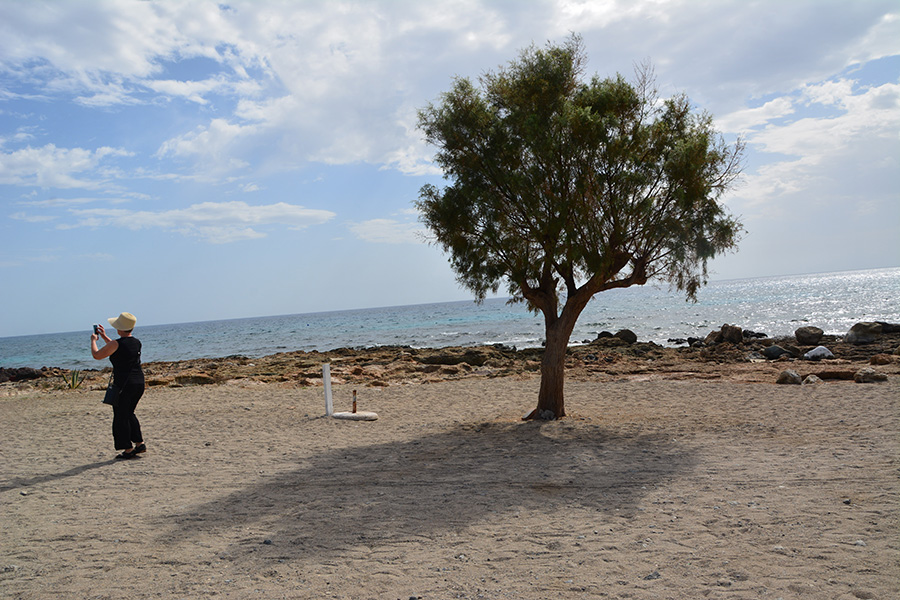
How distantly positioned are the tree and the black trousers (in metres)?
5.68

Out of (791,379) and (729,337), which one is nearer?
(791,379)

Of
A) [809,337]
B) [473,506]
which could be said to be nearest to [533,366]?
[809,337]

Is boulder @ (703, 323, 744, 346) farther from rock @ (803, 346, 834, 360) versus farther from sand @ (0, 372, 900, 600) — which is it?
sand @ (0, 372, 900, 600)

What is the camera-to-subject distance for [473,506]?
652cm

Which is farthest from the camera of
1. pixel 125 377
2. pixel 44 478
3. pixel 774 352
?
pixel 774 352

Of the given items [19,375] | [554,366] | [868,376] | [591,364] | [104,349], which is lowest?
[19,375]

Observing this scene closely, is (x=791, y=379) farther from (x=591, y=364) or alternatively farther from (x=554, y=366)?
(x=591, y=364)

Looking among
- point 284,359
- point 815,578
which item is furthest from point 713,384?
point 284,359

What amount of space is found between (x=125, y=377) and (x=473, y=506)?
567 cm

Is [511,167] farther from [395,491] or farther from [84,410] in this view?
[84,410]

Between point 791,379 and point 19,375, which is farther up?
point 791,379

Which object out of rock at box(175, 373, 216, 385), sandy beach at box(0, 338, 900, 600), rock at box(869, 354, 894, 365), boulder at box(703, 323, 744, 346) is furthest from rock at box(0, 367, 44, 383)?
rock at box(869, 354, 894, 365)

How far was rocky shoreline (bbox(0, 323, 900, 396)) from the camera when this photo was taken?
19.3 meters

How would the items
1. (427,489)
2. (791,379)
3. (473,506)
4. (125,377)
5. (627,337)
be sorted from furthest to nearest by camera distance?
(627,337) < (791,379) < (125,377) < (427,489) < (473,506)
